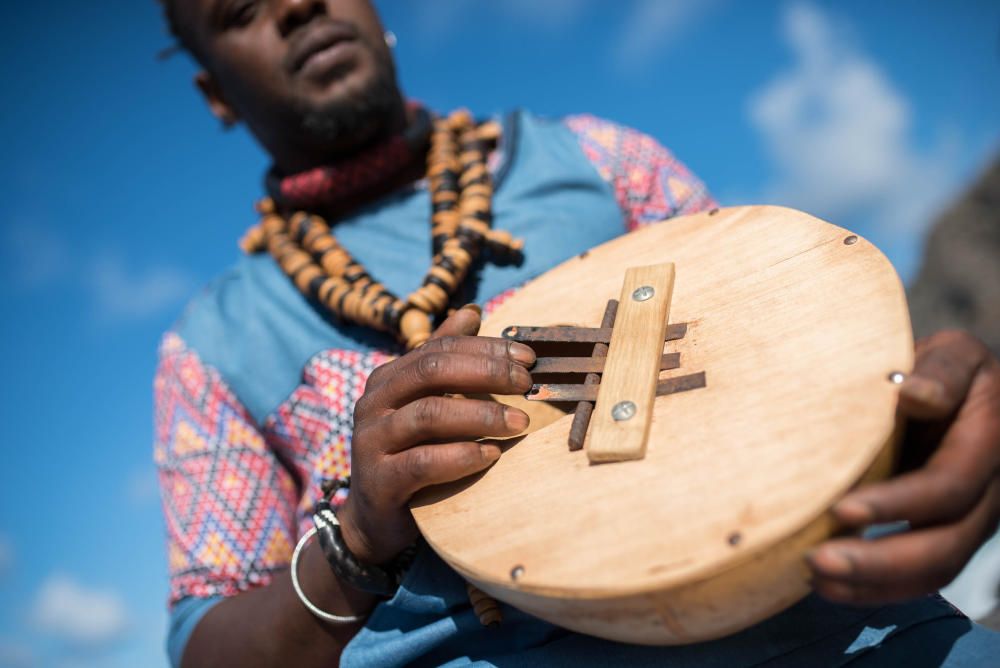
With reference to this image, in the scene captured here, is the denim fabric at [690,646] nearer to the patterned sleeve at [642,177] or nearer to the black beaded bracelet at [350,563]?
the black beaded bracelet at [350,563]

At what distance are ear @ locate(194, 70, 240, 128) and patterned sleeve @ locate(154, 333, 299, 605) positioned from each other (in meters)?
0.92

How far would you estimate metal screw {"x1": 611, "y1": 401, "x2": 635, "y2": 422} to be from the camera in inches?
46.2

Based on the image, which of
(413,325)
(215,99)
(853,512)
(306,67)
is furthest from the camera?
(215,99)

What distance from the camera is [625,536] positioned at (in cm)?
100

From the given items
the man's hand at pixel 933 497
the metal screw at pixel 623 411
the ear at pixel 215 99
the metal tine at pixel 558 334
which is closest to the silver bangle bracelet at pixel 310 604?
the metal tine at pixel 558 334

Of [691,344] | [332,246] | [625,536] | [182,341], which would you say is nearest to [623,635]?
[625,536]

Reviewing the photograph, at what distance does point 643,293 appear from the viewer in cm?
143

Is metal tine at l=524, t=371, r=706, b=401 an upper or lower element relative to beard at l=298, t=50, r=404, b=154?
lower

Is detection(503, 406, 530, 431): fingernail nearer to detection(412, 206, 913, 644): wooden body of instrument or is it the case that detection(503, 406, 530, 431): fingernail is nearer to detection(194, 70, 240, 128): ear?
detection(412, 206, 913, 644): wooden body of instrument

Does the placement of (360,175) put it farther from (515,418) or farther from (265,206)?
(515,418)

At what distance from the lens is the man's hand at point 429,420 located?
124cm

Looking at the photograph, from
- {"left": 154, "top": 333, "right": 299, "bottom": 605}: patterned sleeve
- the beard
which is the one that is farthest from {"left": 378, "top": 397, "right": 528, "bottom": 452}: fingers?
the beard

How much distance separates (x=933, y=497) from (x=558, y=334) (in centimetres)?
66

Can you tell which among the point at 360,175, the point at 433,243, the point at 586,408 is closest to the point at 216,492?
the point at 433,243
